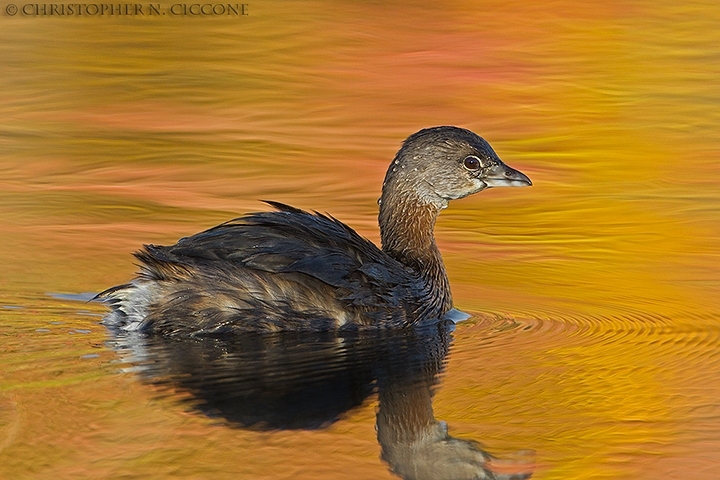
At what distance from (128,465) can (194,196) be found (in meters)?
5.33

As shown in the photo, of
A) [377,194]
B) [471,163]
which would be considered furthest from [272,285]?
[377,194]

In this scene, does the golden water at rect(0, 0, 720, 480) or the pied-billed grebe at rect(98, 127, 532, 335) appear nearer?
the golden water at rect(0, 0, 720, 480)

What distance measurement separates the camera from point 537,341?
705cm

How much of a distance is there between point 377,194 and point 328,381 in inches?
176

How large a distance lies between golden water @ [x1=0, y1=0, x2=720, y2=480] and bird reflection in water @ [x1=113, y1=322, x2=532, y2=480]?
10 cm

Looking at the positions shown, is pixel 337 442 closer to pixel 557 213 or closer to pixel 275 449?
pixel 275 449

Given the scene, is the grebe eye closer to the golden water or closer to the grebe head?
the grebe head

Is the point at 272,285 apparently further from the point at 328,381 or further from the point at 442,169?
the point at 442,169

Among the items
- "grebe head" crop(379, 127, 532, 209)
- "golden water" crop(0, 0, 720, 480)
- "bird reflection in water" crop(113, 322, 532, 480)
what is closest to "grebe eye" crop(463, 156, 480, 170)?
"grebe head" crop(379, 127, 532, 209)

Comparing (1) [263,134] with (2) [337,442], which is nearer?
(2) [337,442]

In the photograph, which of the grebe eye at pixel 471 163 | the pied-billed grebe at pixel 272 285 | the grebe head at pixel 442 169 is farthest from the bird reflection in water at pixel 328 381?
the grebe eye at pixel 471 163

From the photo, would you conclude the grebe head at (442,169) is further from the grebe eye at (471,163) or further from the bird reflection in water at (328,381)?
the bird reflection in water at (328,381)

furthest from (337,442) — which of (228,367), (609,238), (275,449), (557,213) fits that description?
(557,213)

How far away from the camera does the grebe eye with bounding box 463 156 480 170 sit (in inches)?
320
